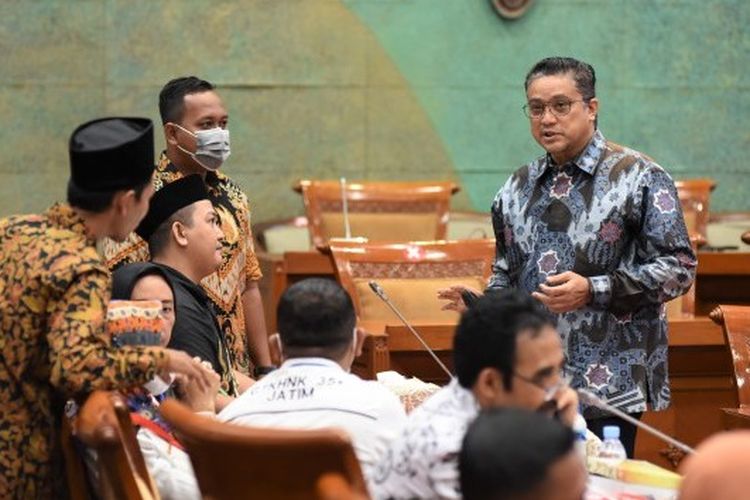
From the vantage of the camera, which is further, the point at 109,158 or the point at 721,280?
the point at 721,280

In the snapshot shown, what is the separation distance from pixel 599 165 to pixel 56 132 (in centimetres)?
458

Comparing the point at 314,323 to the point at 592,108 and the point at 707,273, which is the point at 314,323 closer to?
the point at 592,108

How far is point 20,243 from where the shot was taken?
3.04m

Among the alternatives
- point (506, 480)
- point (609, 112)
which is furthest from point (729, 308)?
point (609, 112)

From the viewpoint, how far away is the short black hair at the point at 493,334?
2.74 metres

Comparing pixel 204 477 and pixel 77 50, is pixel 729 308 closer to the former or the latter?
pixel 204 477

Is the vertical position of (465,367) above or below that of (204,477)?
above

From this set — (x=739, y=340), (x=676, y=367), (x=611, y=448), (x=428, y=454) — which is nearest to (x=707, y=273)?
(x=676, y=367)

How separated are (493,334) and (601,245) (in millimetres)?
1293

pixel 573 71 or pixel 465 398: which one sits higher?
pixel 573 71

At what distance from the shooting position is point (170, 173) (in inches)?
183

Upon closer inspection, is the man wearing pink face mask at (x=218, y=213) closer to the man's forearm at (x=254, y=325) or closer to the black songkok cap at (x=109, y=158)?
the man's forearm at (x=254, y=325)

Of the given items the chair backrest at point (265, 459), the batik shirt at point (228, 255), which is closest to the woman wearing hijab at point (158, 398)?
the chair backrest at point (265, 459)

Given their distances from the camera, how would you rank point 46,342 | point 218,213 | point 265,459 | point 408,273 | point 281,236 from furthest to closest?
1. point 281,236
2. point 408,273
3. point 218,213
4. point 46,342
5. point 265,459
